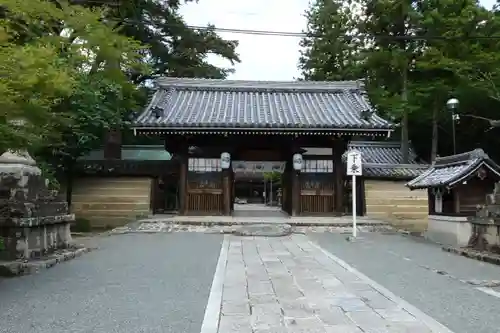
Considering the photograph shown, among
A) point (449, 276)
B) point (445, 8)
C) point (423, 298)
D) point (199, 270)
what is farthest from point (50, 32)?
point (445, 8)

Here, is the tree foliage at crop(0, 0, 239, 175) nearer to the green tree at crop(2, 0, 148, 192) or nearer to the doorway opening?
the green tree at crop(2, 0, 148, 192)

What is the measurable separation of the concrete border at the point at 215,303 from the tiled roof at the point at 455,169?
23.3ft

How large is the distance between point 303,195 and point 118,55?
41.9 ft

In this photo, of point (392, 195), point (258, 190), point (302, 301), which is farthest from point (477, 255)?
point (258, 190)

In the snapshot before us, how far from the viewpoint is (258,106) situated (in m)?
20.2

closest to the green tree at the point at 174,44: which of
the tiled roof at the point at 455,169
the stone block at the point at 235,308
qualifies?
the tiled roof at the point at 455,169

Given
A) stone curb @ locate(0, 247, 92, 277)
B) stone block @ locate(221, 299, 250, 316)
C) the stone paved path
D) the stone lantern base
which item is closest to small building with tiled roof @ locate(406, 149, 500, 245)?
the stone paved path

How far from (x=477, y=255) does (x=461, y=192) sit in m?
3.36

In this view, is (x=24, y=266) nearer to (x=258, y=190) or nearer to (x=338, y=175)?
(x=338, y=175)

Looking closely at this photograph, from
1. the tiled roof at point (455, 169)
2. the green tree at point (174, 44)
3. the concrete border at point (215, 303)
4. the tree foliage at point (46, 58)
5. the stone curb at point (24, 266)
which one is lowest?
the concrete border at point (215, 303)

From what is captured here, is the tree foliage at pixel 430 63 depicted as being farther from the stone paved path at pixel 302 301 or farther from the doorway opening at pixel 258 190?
the stone paved path at pixel 302 301

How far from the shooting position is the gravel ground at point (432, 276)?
505 cm

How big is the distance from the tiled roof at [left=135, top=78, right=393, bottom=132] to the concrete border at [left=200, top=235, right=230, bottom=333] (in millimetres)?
9370

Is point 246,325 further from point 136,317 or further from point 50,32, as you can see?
point 50,32
